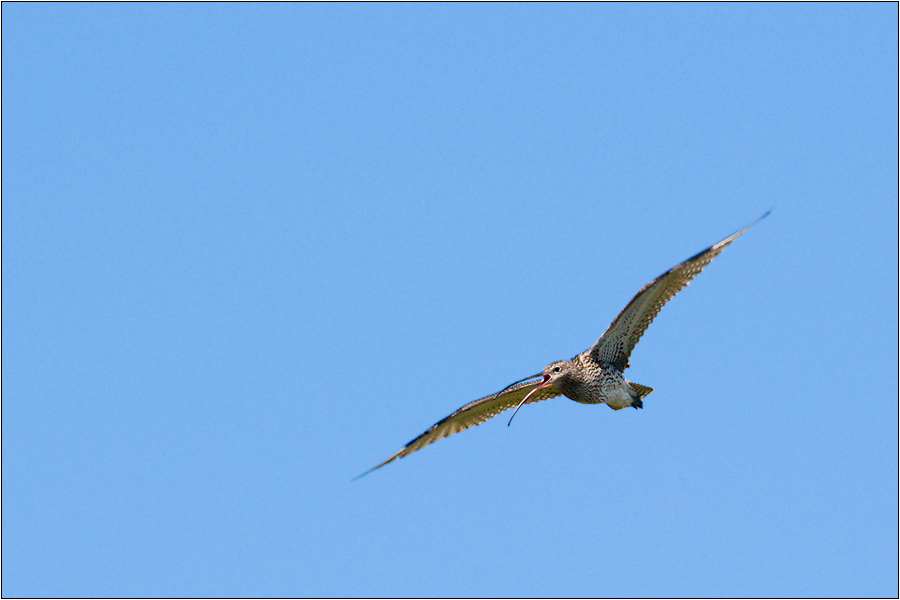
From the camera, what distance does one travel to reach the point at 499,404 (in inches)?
914

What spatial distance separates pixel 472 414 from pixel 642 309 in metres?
4.51

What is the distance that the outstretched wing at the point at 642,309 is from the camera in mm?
19625

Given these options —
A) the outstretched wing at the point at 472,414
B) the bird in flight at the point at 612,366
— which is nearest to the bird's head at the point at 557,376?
the bird in flight at the point at 612,366

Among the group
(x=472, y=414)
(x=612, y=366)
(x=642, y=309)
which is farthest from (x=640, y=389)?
(x=472, y=414)

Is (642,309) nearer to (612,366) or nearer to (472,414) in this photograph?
(612,366)

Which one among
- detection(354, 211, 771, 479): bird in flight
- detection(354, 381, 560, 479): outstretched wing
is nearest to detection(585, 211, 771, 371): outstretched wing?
detection(354, 211, 771, 479): bird in flight

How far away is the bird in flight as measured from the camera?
19.8 meters

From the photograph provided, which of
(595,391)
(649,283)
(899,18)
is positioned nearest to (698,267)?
(649,283)

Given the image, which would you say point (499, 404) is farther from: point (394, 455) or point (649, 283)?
point (649, 283)

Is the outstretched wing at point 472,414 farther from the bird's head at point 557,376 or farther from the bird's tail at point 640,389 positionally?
the bird's tail at point 640,389

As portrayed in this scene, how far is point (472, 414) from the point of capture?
76.3 ft

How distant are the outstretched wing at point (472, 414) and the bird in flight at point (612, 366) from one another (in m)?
0.02

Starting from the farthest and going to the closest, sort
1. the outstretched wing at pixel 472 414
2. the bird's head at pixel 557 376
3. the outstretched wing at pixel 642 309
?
the outstretched wing at pixel 472 414, the bird's head at pixel 557 376, the outstretched wing at pixel 642 309

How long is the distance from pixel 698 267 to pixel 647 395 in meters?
3.02
